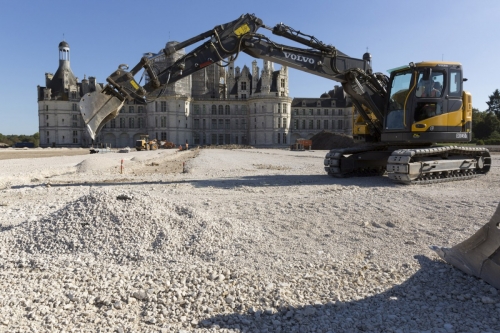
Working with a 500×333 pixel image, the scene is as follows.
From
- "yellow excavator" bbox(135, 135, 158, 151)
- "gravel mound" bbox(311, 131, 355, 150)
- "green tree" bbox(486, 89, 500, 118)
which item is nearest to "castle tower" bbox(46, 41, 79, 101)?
"yellow excavator" bbox(135, 135, 158, 151)

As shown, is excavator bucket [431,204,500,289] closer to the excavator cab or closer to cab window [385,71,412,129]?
the excavator cab

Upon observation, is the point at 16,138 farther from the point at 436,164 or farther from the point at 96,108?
the point at 436,164

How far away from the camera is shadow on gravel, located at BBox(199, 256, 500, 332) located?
322 cm

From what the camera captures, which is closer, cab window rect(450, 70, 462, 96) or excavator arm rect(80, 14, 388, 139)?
excavator arm rect(80, 14, 388, 139)

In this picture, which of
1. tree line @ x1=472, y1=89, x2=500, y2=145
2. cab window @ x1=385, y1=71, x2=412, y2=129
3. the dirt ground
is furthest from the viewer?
tree line @ x1=472, y1=89, x2=500, y2=145

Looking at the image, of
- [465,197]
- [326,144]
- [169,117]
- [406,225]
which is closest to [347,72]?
[465,197]

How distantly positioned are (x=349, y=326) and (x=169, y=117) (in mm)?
79036

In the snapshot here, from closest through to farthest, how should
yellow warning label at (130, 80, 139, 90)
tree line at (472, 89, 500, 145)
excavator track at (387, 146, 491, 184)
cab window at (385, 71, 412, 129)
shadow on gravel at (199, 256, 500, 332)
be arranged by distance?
shadow on gravel at (199, 256, 500, 332) → yellow warning label at (130, 80, 139, 90) → excavator track at (387, 146, 491, 184) → cab window at (385, 71, 412, 129) → tree line at (472, 89, 500, 145)

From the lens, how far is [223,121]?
85.9 metres

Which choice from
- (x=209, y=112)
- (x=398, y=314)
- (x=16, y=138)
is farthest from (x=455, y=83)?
(x=16, y=138)

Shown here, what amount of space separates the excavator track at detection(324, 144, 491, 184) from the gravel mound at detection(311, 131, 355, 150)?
134 ft

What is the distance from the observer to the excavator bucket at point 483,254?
3.77 meters

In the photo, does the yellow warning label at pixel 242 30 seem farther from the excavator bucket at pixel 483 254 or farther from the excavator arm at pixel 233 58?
the excavator bucket at pixel 483 254

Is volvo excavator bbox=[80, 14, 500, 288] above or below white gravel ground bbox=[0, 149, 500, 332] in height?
above
